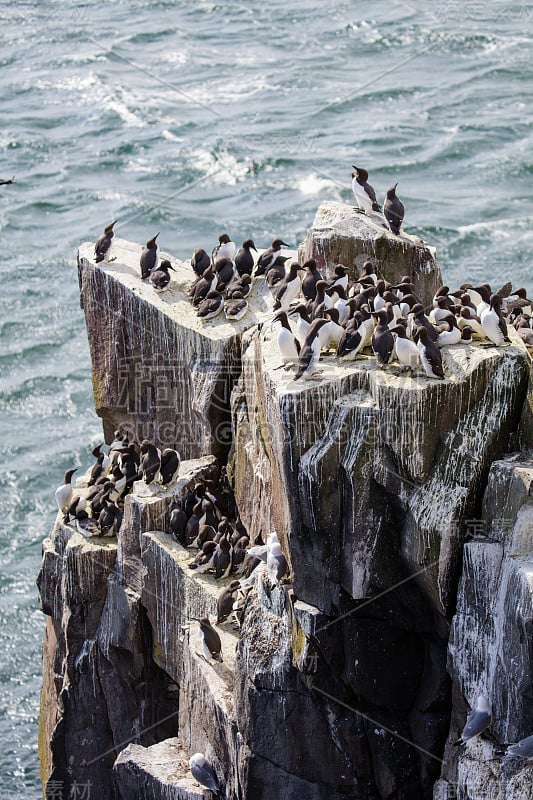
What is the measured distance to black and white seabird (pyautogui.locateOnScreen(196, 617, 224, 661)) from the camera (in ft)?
53.4

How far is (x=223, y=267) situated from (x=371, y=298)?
356cm

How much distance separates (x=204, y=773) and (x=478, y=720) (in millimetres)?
4079

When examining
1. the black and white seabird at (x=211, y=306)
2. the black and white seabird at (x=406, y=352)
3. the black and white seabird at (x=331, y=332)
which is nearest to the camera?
the black and white seabird at (x=406, y=352)

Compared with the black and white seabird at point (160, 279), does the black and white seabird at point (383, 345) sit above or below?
above

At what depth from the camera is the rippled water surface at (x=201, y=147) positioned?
32.3 m

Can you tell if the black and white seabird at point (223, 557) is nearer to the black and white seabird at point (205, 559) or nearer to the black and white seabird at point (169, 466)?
the black and white seabird at point (205, 559)

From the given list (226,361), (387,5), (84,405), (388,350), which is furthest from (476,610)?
(387,5)

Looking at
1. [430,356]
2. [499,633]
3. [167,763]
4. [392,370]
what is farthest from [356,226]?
[167,763]

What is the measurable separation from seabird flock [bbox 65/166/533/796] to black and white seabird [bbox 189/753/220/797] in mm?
12

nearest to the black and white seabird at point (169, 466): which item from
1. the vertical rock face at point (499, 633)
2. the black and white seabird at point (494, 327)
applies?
the black and white seabird at point (494, 327)

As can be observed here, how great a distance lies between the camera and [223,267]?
65.1 feet

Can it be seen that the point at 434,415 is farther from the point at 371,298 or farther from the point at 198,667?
the point at 198,667

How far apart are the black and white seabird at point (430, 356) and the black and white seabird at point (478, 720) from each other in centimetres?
343

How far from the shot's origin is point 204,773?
16.0 metres
